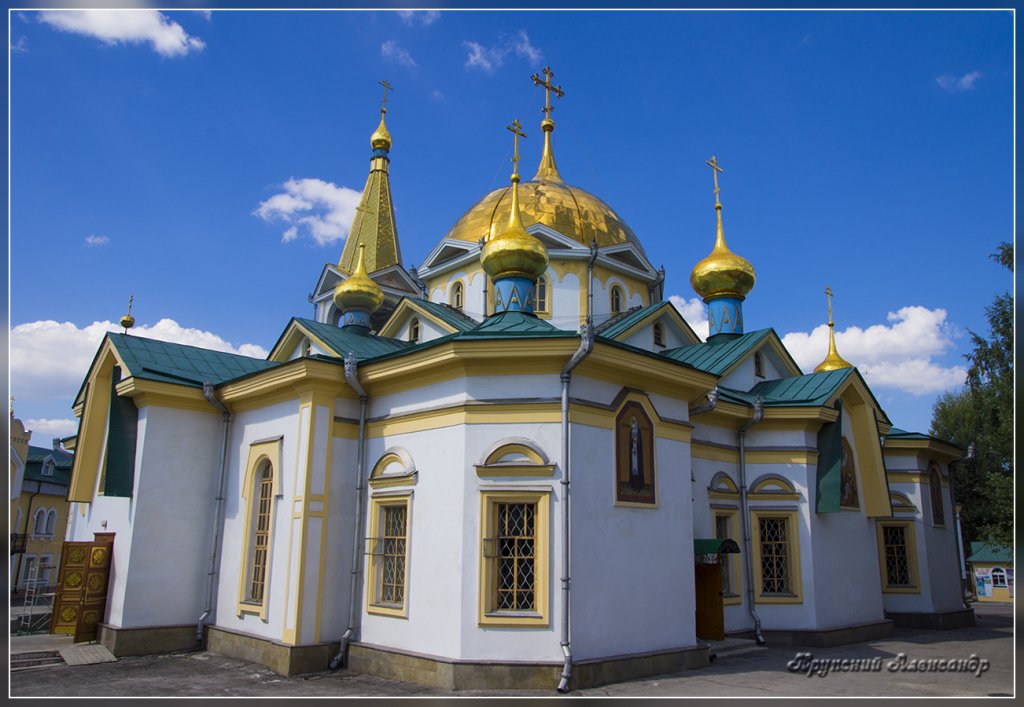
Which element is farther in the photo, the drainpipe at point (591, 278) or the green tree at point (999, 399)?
the drainpipe at point (591, 278)

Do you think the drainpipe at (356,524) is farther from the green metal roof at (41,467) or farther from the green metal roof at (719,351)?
the green metal roof at (41,467)

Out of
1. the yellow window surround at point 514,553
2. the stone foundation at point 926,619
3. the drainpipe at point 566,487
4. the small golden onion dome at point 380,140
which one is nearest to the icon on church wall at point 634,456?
the drainpipe at point 566,487

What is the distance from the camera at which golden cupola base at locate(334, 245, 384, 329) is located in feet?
56.9

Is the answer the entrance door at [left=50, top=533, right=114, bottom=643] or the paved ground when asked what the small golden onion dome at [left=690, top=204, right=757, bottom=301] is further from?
the entrance door at [left=50, top=533, right=114, bottom=643]

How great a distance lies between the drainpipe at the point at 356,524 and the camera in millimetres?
10602

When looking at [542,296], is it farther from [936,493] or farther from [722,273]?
[936,493]

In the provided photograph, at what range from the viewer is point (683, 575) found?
10844 millimetres

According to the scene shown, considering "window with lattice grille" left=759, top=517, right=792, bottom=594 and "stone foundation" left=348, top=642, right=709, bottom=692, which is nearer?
"stone foundation" left=348, top=642, right=709, bottom=692

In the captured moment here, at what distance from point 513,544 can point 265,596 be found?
4.06 m

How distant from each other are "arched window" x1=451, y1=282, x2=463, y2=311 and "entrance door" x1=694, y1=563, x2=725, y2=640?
7.78 m

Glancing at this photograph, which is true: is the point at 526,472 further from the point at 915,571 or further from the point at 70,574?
the point at 915,571

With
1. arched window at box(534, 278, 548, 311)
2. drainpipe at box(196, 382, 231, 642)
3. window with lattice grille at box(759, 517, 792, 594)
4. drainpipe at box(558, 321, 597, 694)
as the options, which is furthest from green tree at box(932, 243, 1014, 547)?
drainpipe at box(196, 382, 231, 642)

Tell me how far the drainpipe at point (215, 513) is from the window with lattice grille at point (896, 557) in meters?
13.4

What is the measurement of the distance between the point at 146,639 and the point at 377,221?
1510 cm
